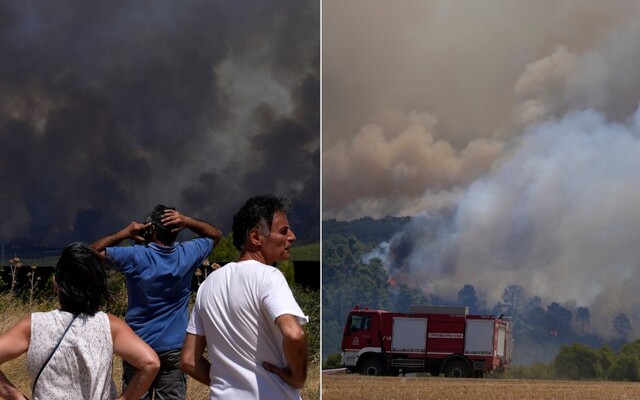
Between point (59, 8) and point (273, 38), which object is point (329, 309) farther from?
point (59, 8)

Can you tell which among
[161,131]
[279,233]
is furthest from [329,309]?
[279,233]

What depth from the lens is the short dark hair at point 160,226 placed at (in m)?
4.27

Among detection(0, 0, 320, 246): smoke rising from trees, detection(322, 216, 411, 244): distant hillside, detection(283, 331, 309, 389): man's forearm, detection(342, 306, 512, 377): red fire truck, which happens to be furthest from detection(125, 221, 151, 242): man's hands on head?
detection(0, 0, 320, 246): smoke rising from trees

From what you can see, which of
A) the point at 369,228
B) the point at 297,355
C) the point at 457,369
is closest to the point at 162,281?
the point at 297,355

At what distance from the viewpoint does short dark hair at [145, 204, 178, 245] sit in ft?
14.0

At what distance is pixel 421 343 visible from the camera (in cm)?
1090

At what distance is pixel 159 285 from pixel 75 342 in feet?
4.34

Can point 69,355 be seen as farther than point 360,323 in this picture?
No

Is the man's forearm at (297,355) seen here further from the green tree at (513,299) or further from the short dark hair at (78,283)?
the green tree at (513,299)

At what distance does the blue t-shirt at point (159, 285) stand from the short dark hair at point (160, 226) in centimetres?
3

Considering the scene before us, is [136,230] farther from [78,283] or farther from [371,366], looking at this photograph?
[371,366]

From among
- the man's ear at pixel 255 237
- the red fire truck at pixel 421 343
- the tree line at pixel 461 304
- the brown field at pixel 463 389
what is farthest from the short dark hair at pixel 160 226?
the red fire truck at pixel 421 343

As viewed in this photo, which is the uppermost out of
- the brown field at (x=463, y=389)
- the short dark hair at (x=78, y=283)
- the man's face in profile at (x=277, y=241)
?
the man's face in profile at (x=277, y=241)

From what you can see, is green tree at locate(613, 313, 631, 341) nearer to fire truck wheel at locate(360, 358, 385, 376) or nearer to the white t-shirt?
fire truck wheel at locate(360, 358, 385, 376)
